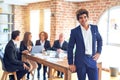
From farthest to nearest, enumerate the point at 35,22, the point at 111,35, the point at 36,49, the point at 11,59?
1. the point at 35,22
2. the point at 111,35
3. the point at 36,49
4. the point at 11,59

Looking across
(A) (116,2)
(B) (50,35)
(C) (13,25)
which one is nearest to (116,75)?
(A) (116,2)

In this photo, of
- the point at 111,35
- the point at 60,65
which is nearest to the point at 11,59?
the point at 60,65

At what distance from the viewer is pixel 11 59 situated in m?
3.71

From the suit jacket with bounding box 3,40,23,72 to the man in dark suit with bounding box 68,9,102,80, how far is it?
1.54 metres

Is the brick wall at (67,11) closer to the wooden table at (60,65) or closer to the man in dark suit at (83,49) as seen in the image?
the wooden table at (60,65)

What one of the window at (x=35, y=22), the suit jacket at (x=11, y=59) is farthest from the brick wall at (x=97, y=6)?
the suit jacket at (x=11, y=59)

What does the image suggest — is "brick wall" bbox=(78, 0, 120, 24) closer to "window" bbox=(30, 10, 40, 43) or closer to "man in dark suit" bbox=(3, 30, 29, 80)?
"window" bbox=(30, 10, 40, 43)

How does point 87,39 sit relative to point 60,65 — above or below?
Result: above

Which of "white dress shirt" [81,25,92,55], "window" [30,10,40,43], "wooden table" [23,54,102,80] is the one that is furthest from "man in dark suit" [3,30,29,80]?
Result: "window" [30,10,40,43]

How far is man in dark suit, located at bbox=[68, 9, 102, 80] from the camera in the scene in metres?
2.54

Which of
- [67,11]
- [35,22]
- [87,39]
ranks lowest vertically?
[87,39]

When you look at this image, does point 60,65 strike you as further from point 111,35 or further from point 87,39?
point 111,35

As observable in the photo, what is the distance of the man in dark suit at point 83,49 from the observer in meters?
2.54

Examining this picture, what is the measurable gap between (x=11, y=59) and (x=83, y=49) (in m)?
1.71
